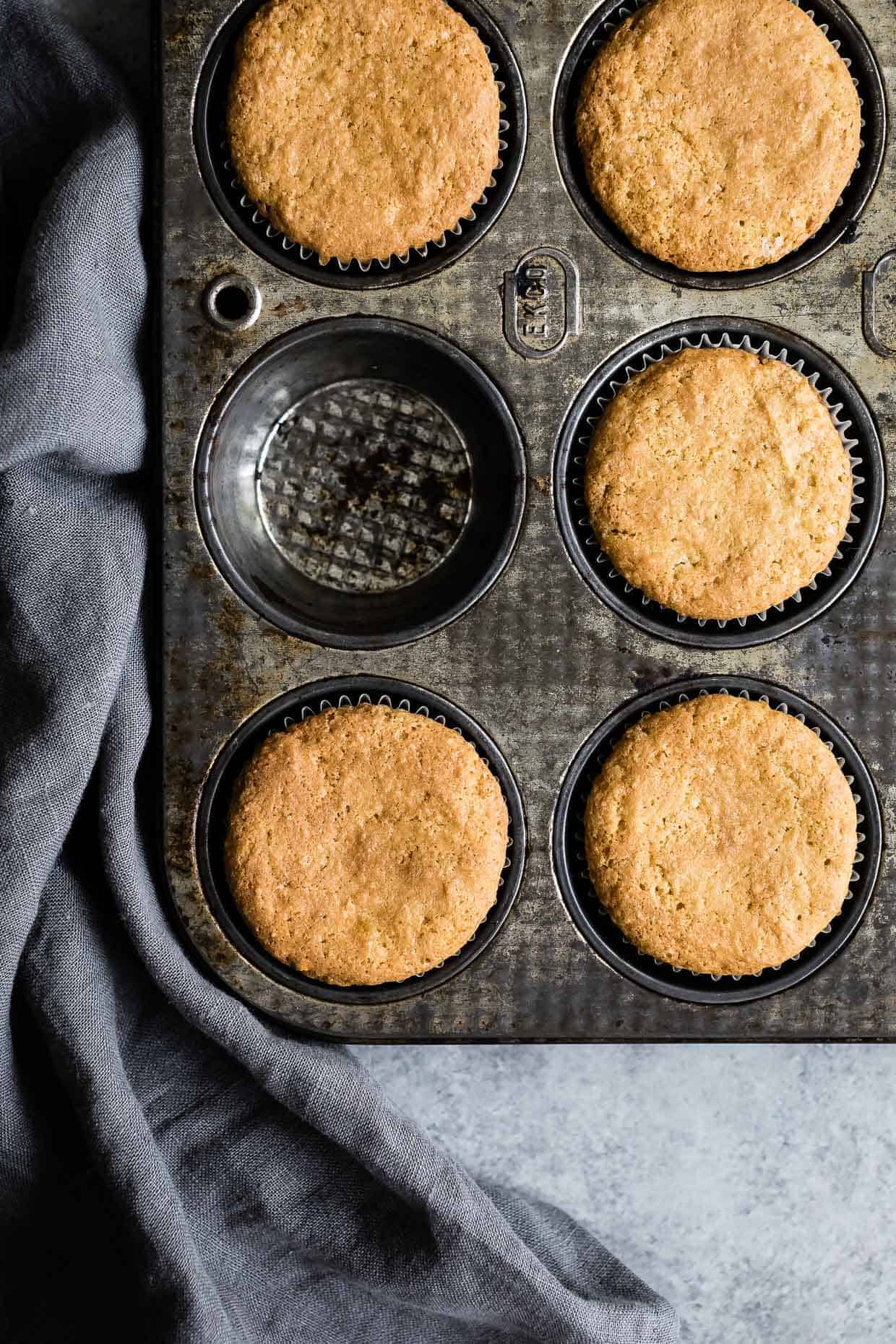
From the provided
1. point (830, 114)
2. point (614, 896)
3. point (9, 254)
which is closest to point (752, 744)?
point (614, 896)

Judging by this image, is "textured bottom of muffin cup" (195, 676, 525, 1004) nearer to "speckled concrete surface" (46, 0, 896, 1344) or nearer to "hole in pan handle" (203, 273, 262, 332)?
"speckled concrete surface" (46, 0, 896, 1344)

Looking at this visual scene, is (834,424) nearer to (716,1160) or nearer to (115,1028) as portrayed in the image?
(716,1160)

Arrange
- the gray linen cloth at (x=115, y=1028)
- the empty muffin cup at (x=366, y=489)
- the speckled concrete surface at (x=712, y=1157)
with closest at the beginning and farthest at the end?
the gray linen cloth at (x=115, y=1028) < the empty muffin cup at (x=366, y=489) < the speckled concrete surface at (x=712, y=1157)

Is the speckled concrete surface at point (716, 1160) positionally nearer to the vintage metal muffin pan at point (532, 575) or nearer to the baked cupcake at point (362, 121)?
the vintage metal muffin pan at point (532, 575)

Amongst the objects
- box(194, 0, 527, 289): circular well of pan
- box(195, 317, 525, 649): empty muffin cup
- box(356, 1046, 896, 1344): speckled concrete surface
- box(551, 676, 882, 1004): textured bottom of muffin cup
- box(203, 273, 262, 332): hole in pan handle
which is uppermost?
box(194, 0, 527, 289): circular well of pan

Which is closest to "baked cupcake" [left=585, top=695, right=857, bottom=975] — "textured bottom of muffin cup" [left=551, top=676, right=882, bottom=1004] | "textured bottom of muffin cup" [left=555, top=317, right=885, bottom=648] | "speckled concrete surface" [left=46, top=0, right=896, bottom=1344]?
"textured bottom of muffin cup" [left=551, top=676, right=882, bottom=1004]

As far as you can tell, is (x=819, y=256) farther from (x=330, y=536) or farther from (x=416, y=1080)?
(x=416, y=1080)

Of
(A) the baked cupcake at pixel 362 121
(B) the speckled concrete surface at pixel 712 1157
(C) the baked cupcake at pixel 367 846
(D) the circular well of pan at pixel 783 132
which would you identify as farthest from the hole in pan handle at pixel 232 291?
(B) the speckled concrete surface at pixel 712 1157
